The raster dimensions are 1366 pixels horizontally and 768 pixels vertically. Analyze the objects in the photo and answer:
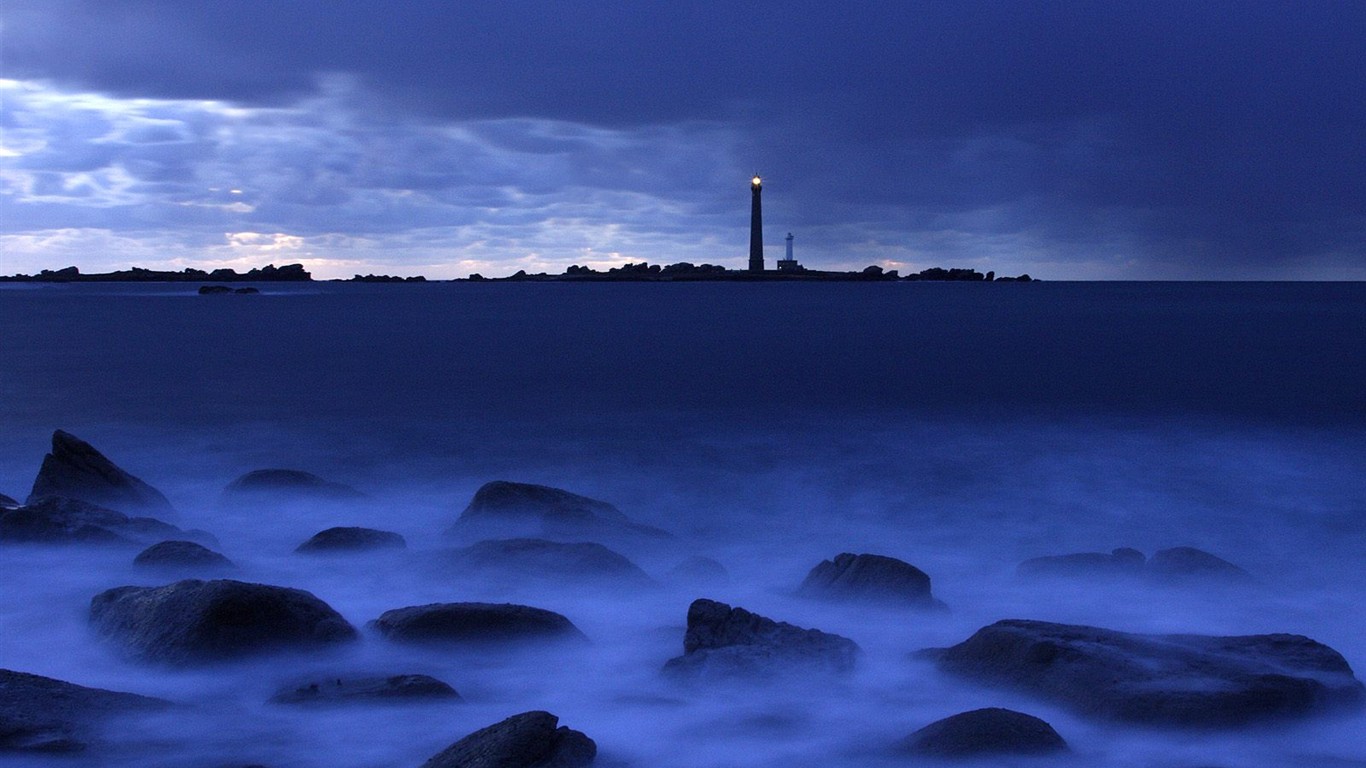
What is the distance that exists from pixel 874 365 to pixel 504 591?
20201 mm

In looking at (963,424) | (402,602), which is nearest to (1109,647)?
(402,602)

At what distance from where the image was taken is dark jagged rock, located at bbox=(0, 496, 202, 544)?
24.8 feet

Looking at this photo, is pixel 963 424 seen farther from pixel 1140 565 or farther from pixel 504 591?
pixel 504 591

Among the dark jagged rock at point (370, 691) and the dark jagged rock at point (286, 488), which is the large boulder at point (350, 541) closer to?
the dark jagged rock at point (286, 488)

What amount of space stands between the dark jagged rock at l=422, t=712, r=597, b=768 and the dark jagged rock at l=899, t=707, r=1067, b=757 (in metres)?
1.51

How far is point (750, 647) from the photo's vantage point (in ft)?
17.9

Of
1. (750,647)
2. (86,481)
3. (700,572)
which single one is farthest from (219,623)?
(86,481)

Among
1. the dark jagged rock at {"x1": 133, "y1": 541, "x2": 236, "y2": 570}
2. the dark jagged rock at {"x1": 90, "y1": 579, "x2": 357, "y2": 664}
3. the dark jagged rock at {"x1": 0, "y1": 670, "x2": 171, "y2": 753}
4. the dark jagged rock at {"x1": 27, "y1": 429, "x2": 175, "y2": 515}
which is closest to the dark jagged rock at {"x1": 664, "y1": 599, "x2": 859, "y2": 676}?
the dark jagged rock at {"x1": 90, "y1": 579, "x2": 357, "y2": 664}

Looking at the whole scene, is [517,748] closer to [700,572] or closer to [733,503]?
[700,572]

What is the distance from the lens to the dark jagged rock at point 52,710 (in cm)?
436

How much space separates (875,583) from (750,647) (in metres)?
1.53

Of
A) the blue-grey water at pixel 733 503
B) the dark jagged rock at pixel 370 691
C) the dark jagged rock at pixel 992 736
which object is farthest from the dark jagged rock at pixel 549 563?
the dark jagged rock at pixel 992 736

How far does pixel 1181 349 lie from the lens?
104ft

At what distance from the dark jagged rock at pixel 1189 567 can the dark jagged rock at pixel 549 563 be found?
11.5ft
